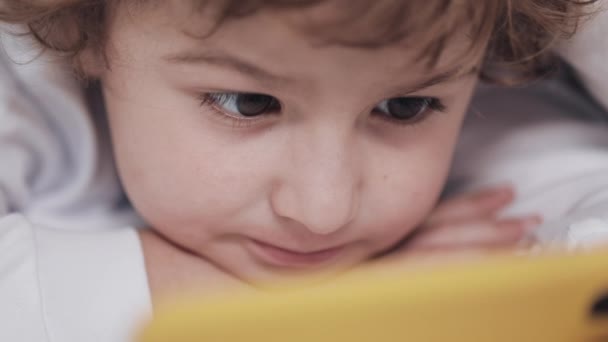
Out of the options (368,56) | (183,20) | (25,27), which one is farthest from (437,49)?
(25,27)

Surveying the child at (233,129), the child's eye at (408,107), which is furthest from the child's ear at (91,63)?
the child's eye at (408,107)

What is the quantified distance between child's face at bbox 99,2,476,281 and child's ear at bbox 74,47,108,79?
1 cm

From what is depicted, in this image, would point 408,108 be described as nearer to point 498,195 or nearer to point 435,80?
point 435,80

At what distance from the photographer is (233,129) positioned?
24.4 inches

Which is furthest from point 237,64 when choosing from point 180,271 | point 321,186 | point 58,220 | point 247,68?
point 58,220

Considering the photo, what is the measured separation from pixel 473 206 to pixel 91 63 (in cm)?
43

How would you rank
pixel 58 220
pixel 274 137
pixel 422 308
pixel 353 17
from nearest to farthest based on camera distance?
pixel 422 308 → pixel 353 17 → pixel 274 137 → pixel 58 220

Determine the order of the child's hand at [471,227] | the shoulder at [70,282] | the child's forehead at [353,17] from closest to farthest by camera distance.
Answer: the child's forehead at [353,17] → the shoulder at [70,282] → the child's hand at [471,227]

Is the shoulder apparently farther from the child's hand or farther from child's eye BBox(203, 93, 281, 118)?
the child's hand

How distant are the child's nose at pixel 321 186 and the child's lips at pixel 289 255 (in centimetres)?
→ 7

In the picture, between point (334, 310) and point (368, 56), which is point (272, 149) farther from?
point (334, 310)

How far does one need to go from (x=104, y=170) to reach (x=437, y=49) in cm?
39

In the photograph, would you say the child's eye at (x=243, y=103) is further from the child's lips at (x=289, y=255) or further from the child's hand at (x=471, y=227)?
the child's hand at (x=471, y=227)

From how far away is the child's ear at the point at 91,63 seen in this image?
0.66 m
